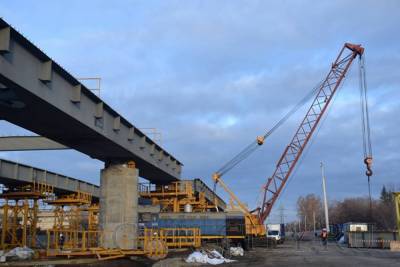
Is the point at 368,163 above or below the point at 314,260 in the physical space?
above

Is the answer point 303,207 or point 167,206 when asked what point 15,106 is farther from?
point 303,207

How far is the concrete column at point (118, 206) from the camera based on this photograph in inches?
974

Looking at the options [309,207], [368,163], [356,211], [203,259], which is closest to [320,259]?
[203,259]

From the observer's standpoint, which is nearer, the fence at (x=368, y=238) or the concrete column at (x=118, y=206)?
the concrete column at (x=118, y=206)

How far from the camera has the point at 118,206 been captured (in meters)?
25.0

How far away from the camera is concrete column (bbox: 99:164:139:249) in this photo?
24750mm

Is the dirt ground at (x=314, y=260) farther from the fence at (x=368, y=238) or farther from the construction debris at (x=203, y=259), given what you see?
the fence at (x=368, y=238)

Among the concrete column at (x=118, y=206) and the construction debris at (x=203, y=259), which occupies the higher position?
the concrete column at (x=118, y=206)

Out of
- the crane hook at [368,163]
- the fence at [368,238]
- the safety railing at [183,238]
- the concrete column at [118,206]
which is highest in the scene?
the crane hook at [368,163]

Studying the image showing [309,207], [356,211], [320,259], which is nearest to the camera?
[320,259]

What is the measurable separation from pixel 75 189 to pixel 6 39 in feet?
101

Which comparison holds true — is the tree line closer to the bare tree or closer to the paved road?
the bare tree

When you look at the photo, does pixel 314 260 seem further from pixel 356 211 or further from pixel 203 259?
pixel 356 211

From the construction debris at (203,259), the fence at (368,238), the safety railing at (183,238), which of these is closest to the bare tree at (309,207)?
the fence at (368,238)
